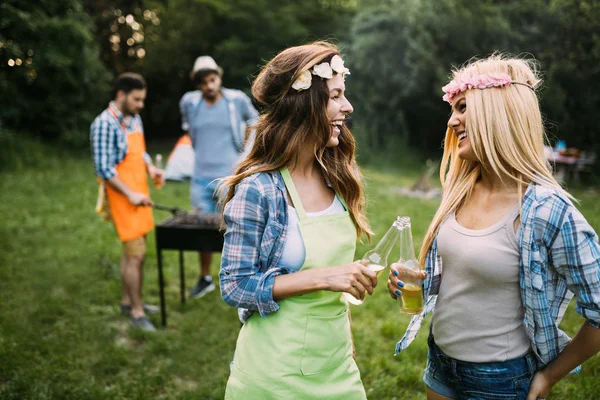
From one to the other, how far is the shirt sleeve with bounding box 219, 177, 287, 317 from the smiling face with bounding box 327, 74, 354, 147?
1.41 ft

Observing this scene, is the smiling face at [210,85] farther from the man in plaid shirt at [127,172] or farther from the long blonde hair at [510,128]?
the long blonde hair at [510,128]

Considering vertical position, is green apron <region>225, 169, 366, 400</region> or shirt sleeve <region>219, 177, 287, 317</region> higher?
shirt sleeve <region>219, 177, 287, 317</region>

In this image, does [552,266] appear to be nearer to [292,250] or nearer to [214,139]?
[292,250]

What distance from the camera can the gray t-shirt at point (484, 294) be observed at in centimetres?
195

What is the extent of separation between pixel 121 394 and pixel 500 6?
1525cm

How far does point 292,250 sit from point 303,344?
1.18ft

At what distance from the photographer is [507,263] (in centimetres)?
193

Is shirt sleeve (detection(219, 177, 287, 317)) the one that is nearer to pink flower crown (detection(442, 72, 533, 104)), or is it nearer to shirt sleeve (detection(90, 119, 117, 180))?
pink flower crown (detection(442, 72, 533, 104))

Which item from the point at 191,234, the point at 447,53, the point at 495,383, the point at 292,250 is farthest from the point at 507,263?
the point at 447,53

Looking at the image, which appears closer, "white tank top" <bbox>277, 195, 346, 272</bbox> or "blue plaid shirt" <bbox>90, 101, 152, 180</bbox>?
"white tank top" <bbox>277, 195, 346, 272</bbox>

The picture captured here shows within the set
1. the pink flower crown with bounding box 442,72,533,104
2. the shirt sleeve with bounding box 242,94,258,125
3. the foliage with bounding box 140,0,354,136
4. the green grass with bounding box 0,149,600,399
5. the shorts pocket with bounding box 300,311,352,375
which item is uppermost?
the foliage with bounding box 140,0,354,136

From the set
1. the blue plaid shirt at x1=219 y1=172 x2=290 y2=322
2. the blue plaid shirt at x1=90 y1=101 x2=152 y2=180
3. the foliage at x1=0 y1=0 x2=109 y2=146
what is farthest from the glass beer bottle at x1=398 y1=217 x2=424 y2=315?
the foliage at x1=0 y1=0 x2=109 y2=146

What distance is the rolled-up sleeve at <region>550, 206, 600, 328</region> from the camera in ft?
5.68

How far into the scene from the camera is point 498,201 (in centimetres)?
208
